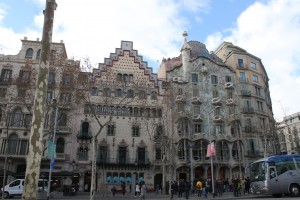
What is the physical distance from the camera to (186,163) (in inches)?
1577

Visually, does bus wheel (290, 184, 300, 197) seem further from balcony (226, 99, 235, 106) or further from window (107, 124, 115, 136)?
window (107, 124, 115, 136)

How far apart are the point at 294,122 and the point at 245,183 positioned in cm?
5921

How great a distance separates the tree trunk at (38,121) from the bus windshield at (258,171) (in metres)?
20.4

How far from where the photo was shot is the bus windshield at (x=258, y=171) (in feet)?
73.3

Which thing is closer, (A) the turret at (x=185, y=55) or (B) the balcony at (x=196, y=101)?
(B) the balcony at (x=196, y=101)

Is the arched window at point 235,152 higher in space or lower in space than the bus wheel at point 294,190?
higher

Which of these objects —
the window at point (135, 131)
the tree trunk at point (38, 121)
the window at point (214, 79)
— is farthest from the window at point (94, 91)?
the tree trunk at point (38, 121)

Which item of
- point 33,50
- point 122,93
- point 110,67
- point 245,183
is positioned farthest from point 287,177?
point 33,50

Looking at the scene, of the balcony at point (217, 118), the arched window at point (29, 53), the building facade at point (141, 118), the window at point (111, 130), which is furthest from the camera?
the balcony at point (217, 118)

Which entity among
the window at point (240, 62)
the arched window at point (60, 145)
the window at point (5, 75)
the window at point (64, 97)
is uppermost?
the window at point (240, 62)

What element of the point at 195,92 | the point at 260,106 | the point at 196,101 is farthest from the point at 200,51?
the point at 260,106

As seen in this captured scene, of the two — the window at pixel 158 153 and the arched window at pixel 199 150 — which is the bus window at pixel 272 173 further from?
the window at pixel 158 153

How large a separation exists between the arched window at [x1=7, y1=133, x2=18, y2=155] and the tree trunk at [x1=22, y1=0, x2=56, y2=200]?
33.9 meters

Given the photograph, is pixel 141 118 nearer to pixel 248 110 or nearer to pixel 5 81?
pixel 248 110
